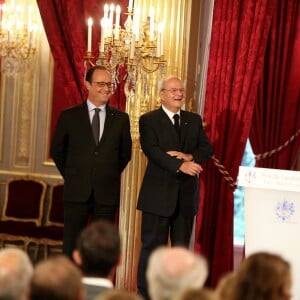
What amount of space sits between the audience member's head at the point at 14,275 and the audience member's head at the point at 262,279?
66 cm

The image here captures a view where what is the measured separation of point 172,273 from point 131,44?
3140 mm

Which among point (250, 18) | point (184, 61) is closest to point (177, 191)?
point (184, 61)

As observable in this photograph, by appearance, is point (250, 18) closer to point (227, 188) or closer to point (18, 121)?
point (227, 188)

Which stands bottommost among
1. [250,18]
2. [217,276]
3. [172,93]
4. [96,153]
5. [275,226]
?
[217,276]

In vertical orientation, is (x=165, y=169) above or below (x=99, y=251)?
above

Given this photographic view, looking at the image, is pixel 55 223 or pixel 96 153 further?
pixel 55 223

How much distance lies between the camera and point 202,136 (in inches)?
207

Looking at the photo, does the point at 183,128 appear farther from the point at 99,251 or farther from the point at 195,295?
the point at 195,295

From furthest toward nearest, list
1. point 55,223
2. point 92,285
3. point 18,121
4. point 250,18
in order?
point 18,121 → point 55,223 → point 250,18 → point 92,285

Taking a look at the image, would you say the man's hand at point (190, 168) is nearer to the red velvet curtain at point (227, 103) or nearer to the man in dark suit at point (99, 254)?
the red velvet curtain at point (227, 103)

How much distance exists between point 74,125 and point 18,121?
2.88 meters

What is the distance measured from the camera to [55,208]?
296 inches

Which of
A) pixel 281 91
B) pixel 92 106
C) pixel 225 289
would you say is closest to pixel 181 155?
pixel 92 106

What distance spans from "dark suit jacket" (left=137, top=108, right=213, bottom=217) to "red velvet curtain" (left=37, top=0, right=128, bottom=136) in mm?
976
